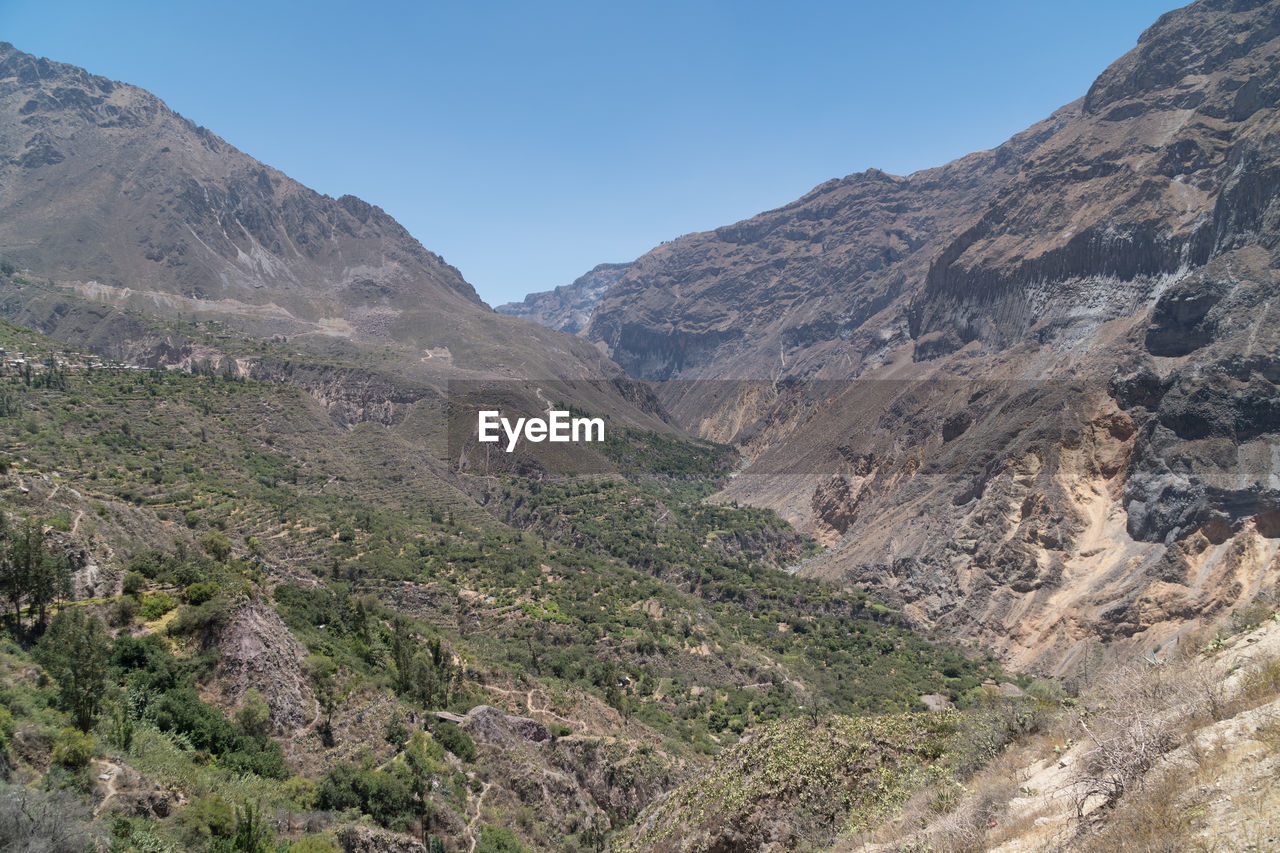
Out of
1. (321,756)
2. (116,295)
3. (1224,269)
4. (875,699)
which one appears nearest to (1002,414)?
(1224,269)

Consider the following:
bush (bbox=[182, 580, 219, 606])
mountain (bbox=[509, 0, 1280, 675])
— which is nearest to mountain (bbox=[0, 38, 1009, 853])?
bush (bbox=[182, 580, 219, 606])

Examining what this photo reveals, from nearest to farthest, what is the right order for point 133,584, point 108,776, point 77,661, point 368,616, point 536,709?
point 108,776 < point 77,661 < point 133,584 < point 536,709 < point 368,616

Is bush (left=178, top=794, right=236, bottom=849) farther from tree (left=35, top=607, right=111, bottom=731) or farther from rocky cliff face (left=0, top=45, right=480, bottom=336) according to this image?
rocky cliff face (left=0, top=45, right=480, bottom=336)

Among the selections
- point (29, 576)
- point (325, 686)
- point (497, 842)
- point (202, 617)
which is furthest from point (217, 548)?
point (497, 842)

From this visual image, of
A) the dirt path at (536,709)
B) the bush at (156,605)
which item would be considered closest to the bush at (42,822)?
the bush at (156,605)

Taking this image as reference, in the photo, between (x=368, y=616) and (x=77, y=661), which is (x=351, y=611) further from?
(x=77, y=661)

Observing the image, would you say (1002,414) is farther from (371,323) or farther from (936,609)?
(371,323)
